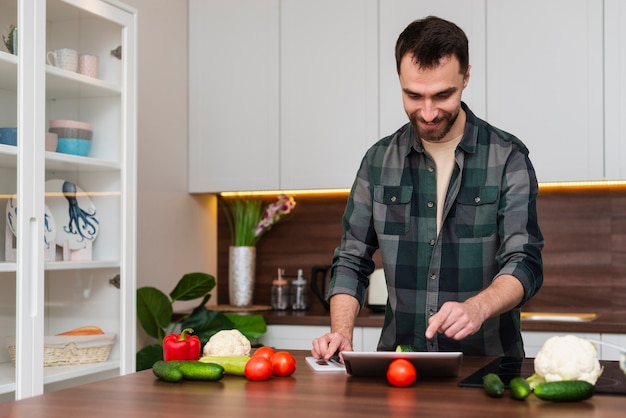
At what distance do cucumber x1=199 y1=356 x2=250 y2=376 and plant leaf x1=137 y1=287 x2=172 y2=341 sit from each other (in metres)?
1.84

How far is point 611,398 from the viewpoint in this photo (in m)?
1.65

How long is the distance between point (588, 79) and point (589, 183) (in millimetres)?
479

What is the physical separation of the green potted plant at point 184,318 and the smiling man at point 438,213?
54.3 inches

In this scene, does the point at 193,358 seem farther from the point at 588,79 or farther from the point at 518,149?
the point at 588,79

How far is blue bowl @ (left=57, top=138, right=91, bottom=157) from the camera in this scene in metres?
3.07

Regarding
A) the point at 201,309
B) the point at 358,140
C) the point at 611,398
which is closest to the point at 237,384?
the point at 611,398

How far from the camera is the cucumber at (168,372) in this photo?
6.16 ft

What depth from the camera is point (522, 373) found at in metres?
1.92

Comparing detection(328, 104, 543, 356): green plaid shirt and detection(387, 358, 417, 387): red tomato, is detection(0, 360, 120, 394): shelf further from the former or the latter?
detection(387, 358, 417, 387): red tomato

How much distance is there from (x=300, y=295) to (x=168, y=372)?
248cm

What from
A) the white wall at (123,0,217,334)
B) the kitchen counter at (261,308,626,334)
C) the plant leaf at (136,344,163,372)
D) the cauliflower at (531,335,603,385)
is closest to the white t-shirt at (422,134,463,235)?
the cauliflower at (531,335,603,385)

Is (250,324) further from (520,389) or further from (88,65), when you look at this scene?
(520,389)

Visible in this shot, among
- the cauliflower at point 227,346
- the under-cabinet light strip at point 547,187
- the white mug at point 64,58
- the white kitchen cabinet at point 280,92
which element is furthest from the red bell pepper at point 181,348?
the under-cabinet light strip at point 547,187

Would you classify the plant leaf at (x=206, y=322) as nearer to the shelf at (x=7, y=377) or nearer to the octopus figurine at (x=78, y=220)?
the octopus figurine at (x=78, y=220)
